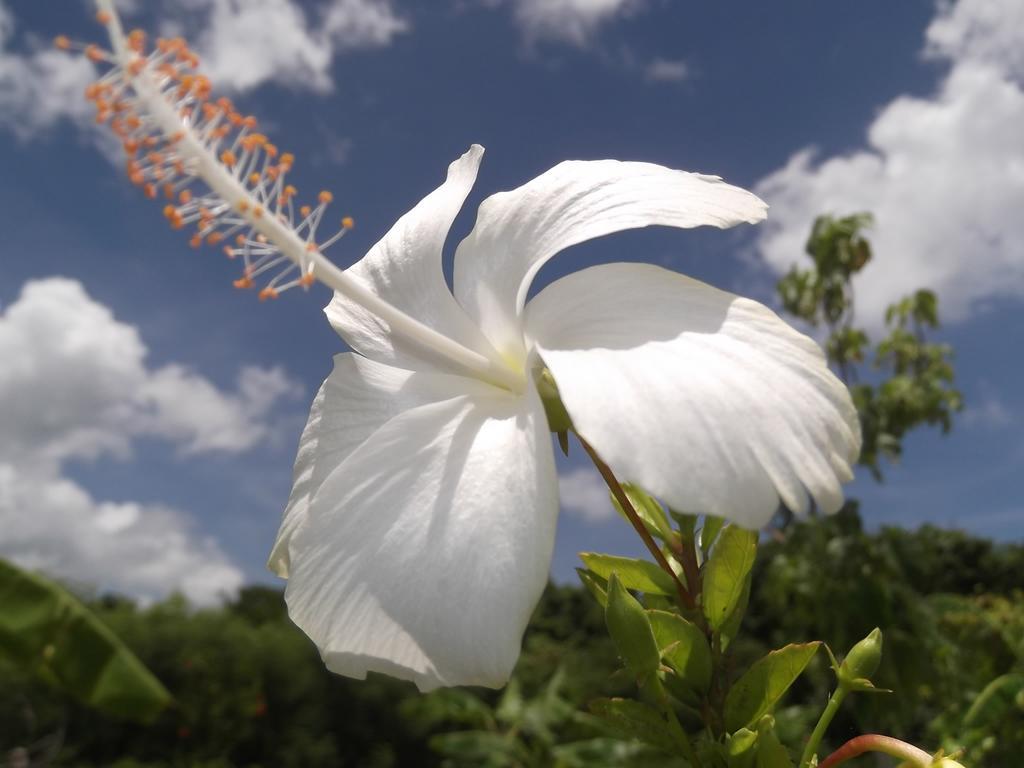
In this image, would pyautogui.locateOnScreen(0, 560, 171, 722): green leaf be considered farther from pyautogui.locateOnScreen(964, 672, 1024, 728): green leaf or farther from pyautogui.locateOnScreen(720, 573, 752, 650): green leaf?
pyautogui.locateOnScreen(964, 672, 1024, 728): green leaf

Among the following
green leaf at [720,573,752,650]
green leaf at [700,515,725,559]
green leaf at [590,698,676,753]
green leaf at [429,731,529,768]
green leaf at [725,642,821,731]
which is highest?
green leaf at [429,731,529,768]

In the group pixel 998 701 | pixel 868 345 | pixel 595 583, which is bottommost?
pixel 595 583

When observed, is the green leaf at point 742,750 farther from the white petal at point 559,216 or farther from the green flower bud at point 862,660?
the white petal at point 559,216

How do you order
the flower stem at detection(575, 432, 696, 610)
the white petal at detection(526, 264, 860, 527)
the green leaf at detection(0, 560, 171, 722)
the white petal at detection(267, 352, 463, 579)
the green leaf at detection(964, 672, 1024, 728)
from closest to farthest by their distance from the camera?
the white petal at detection(526, 264, 860, 527)
the flower stem at detection(575, 432, 696, 610)
the white petal at detection(267, 352, 463, 579)
the green leaf at detection(964, 672, 1024, 728)
the green leaf at detection(0, 560, 171, 722)

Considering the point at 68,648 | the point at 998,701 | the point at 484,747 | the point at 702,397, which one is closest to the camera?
the point at 702,397

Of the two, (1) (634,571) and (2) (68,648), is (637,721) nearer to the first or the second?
(1) (634,571)

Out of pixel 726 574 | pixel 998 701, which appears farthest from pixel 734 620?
pixel 998 701

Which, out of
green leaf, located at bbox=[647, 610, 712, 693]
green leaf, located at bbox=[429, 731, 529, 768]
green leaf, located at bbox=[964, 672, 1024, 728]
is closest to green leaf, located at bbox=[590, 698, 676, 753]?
green leaf, located at bbox=[647, 610, 712, 693]
